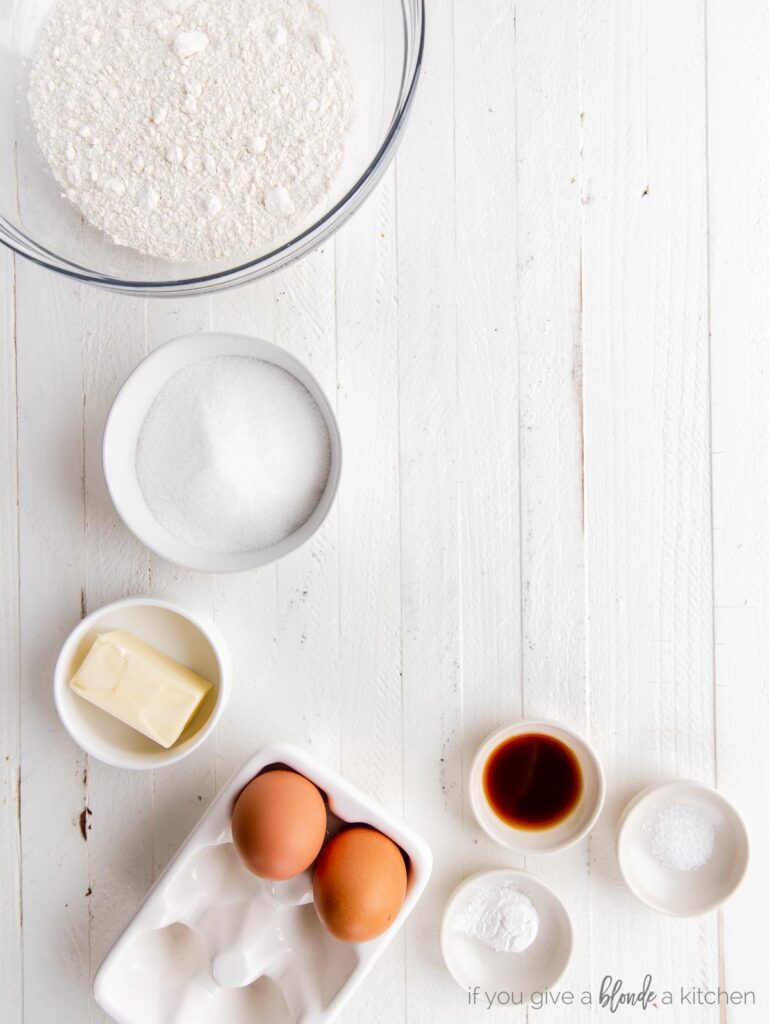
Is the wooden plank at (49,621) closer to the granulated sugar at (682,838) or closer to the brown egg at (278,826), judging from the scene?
the brown egg at (278,826)

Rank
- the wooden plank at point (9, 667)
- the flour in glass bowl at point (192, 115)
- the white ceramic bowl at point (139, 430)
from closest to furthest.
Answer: the flour in glass bowl at point (192, 115) < the white ceramic bowl at point (139, 430) < the wooden plank at point (9, 667)

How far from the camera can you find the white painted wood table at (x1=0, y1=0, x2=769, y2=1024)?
2.99ft

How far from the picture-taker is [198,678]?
88 cm

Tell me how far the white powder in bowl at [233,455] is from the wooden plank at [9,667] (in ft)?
0.60

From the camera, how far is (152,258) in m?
0.79

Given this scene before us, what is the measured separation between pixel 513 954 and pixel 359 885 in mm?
248

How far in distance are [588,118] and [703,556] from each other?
19.7 inches

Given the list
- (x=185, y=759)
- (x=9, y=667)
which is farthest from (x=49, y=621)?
(x=185, y=759)

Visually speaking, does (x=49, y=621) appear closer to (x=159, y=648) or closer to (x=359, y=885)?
(x=159, y=648)

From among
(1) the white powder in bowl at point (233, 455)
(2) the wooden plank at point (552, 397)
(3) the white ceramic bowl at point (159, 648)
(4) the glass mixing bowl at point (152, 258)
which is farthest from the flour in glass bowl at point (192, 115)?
(3) the white ceramic bowl at point (159, 648)

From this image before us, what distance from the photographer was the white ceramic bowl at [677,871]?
89cm

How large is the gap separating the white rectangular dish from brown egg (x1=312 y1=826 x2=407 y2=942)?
2 centimetres

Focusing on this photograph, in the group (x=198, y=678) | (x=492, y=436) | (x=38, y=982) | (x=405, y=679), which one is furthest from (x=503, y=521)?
(x=38, y=982)

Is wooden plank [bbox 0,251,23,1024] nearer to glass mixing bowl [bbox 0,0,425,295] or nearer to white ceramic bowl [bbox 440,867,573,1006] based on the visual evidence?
glass mixing bowl [bbox 0,0,425,295]
